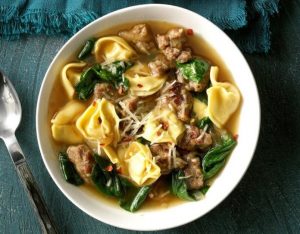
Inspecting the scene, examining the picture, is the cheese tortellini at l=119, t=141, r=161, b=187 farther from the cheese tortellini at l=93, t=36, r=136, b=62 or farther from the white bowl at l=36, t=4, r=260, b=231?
the cheese tortellini at l=93, t=36, r=136, b=62

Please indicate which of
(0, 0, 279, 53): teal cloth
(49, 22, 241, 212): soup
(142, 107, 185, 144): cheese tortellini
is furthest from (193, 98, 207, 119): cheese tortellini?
(0, 0, 279, 53): teal cloth

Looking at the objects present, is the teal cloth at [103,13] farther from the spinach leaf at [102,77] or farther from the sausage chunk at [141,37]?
Answer: the spinach leaf at [102,77]

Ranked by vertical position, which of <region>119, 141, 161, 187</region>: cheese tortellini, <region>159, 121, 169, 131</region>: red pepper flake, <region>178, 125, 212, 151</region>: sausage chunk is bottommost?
<region>119, 141, 161, 187</region>: cheese tortellini

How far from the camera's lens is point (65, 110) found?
3.59 meters

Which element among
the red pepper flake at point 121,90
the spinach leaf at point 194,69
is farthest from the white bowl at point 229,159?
the red pepper flake at point 121,90

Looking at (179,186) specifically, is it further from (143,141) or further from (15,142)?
(15,142)

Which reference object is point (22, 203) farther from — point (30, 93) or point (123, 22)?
point (123, 22)

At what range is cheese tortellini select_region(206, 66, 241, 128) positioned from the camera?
3486 millimetres

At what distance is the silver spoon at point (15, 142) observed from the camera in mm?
3627

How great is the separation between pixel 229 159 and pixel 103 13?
1284 mm

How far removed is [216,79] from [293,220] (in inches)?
42.1

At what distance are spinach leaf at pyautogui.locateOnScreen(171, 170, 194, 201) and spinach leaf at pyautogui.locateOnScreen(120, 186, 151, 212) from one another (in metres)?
0.16

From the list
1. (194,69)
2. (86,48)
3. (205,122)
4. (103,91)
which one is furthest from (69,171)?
(194,69)

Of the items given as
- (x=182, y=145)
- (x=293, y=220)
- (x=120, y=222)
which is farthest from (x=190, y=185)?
(x=293, y=220)
